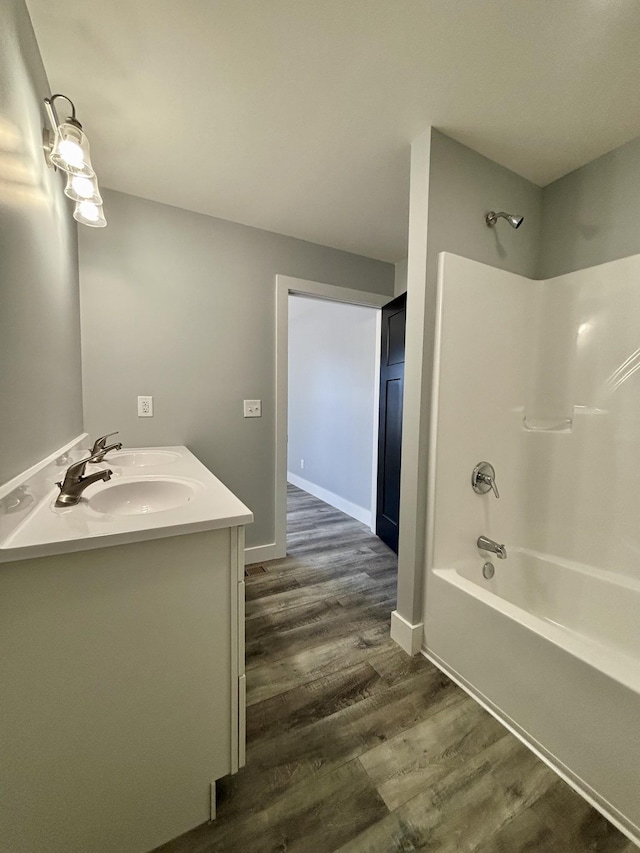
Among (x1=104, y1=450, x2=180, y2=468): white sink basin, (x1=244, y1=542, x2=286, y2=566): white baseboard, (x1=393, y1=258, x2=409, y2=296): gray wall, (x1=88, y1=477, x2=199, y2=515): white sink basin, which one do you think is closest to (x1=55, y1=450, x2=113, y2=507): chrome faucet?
(x1=88, y1=477, x2=199, y2=515): white sink basin

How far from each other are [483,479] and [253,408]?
148cm

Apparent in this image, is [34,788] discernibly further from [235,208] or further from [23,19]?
[235,208]

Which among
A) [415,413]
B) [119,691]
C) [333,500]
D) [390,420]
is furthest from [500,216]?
[333,500]

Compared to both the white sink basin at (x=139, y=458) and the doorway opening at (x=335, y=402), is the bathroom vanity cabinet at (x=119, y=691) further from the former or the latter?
the doorway opening at (x=335, y=402)

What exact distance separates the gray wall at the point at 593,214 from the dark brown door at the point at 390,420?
90cm

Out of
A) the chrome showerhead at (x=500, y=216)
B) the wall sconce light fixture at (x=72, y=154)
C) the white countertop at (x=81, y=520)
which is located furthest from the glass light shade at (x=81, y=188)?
the chrome showerhead at (x=500, y=216)

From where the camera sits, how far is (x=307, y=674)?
1.39 meters

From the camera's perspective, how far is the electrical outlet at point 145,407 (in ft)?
6.26

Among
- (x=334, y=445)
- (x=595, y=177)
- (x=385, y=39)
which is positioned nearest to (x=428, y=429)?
(x=385, y=39)

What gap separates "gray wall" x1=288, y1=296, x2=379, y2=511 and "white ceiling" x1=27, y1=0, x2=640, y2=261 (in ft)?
4.20

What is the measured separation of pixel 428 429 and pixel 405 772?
3.92ft

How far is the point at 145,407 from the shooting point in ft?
6.31

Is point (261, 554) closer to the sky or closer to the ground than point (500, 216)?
closer to the ground

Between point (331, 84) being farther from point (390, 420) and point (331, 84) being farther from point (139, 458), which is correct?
point (390, 420)
